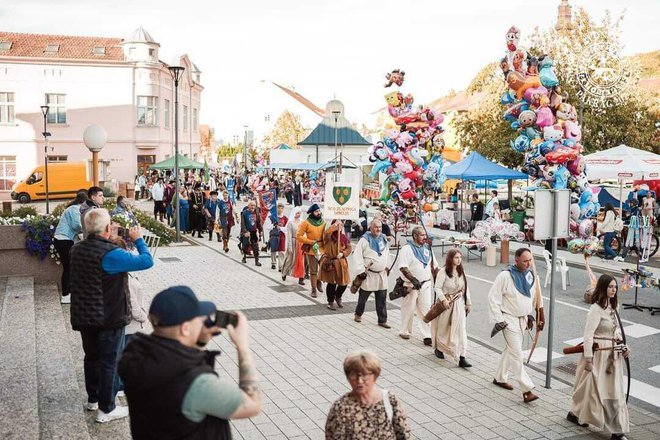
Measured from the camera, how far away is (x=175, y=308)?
3092mm

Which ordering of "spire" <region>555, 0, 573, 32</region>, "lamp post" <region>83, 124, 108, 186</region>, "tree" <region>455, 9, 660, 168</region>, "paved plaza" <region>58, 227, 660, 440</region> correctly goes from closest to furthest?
1. "paved plaza" <region>58, 227, 660, 440</region>
2. "lamp post" <region>83, 124, 108, 186</region>
3. "tree" <region>455, 9, 660, 168</region>
4. "spire" <region>555, 0, 573, 32</region>

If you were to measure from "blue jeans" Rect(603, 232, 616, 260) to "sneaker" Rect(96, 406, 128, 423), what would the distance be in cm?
1607

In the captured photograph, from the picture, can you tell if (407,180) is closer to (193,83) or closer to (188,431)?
(188,431)

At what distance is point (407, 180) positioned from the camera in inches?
845

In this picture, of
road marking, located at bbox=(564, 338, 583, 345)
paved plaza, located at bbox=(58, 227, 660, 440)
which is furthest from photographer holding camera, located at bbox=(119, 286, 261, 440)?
road marking, located at bbox=(564, 338, 583, 345)

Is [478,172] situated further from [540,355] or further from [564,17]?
[564,17]

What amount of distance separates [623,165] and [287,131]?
49.1 meters

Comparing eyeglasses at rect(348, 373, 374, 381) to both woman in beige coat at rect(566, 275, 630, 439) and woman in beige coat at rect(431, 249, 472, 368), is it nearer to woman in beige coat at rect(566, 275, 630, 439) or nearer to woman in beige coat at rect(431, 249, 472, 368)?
woman in beige coat at rect(566, 275, 630, 439)

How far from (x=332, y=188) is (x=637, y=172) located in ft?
35.3

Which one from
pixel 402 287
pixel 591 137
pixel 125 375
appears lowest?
pixel 402 287

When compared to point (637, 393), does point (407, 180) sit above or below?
above

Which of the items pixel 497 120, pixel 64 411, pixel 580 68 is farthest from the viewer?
pixel 497 120

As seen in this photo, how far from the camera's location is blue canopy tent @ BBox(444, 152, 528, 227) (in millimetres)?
22047

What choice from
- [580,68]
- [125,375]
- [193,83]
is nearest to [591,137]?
[580,68]
